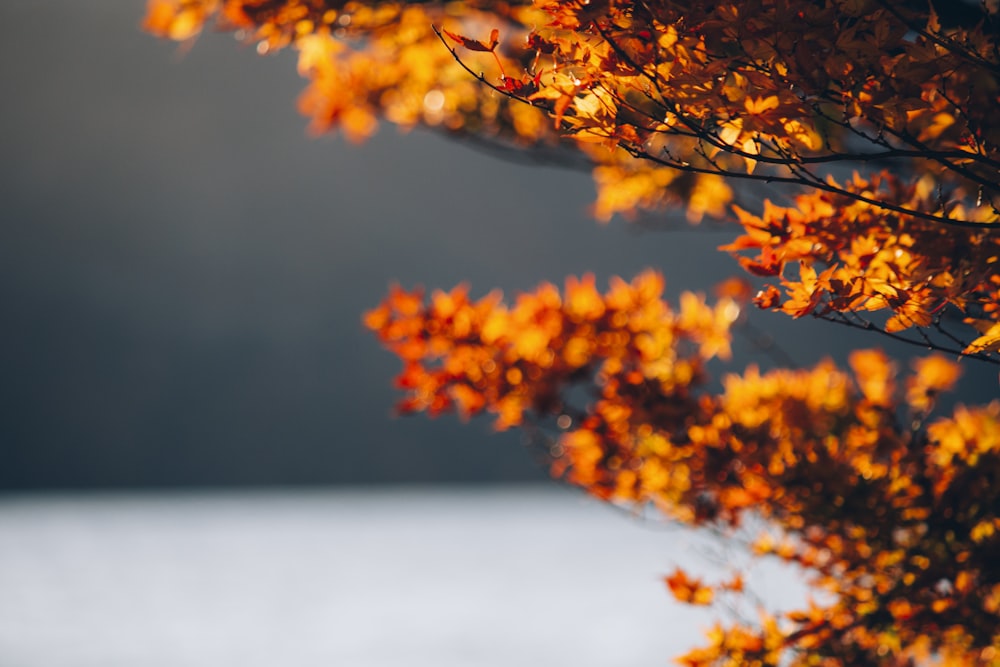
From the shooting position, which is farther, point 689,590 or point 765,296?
point 689,590

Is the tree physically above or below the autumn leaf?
above

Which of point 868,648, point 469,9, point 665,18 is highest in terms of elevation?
point 469,9

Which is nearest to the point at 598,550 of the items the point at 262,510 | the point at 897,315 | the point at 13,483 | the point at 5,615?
the point at 5,615

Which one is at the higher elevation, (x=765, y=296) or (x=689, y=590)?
(x=765, y=296)

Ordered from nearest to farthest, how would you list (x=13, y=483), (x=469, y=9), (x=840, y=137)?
(x=469, y=9) < (x=840, y=137) < (x=13, y=483)

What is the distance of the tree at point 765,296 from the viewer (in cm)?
152

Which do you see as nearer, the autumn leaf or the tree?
the tree

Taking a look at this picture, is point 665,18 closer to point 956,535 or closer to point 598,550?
point 956,535

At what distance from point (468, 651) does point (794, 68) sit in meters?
12.0

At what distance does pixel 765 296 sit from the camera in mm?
1674

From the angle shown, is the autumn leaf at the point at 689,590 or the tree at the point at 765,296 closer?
the tree at the point at 765,296

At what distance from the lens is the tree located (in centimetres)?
152

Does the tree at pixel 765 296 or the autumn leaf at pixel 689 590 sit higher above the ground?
the tree at pixel 765 296

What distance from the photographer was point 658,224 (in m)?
3.51
